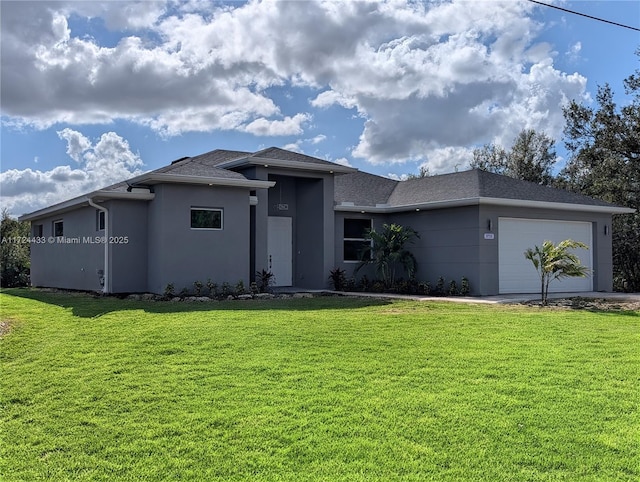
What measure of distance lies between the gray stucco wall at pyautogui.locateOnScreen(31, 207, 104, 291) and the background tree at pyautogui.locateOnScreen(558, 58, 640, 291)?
19513 millimetres

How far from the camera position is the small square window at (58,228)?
20.2 m

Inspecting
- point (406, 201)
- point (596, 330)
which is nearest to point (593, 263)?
point (406, 201)

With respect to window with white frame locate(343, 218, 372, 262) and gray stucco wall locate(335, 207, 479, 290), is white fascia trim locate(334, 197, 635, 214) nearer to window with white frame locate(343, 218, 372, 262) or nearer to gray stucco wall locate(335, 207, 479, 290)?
gray stucco wall locate(335, 207, 479, 290)

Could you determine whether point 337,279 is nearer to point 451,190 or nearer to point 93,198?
point 451,190

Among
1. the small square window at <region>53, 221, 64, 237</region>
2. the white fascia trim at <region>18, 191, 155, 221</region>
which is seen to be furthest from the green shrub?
the small square window at <region>53, 221, 64, 237</region>

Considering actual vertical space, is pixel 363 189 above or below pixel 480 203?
above

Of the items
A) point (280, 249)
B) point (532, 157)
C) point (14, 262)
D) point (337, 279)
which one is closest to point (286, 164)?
point (280, 249)

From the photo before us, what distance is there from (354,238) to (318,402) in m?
14.4

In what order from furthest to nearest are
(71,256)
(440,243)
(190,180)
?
(71,256)
(440,243)
(190,180)

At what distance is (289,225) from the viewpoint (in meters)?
19.7

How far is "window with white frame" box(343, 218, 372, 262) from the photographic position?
19.4m

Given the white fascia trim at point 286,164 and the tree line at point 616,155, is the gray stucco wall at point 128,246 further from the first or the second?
the tree line at point 616,155

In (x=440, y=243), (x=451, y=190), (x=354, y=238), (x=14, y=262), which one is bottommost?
(x=14, y=262)

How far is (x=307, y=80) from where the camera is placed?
60.2 ft
